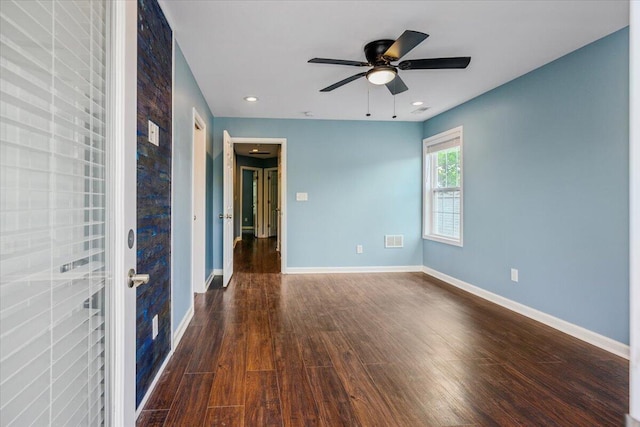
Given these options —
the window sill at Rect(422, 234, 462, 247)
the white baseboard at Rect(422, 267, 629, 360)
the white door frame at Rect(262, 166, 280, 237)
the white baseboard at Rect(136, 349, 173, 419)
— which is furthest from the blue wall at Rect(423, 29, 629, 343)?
the white door frame at Rect(262, 166, 280, 237)

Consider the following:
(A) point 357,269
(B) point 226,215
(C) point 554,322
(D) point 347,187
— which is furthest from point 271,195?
(C) point 554,322

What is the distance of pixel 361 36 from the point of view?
264 cm

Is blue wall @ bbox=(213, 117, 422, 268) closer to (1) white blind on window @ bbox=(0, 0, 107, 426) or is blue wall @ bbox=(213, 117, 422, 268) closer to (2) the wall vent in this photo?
(2) the wall vent

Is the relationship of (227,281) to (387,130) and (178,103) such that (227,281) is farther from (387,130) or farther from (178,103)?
(387,130)

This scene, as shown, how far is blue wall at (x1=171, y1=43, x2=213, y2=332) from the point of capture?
262 cm

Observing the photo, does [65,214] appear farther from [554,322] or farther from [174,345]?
[554,322]

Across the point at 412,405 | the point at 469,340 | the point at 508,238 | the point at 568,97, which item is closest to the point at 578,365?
the point at 469,340

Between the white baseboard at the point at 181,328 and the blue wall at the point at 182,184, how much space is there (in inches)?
1.7

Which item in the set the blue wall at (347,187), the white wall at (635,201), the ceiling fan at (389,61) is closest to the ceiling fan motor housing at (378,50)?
the ceiling fan at (389,61)

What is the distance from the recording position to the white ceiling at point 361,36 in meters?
2.26

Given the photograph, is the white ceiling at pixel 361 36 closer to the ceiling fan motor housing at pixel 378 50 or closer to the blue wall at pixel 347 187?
the ceiling fan motor housing at pixel 378 50

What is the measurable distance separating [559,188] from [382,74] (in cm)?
186

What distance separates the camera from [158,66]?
7.06 feet

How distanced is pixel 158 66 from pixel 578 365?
3.39 meters
